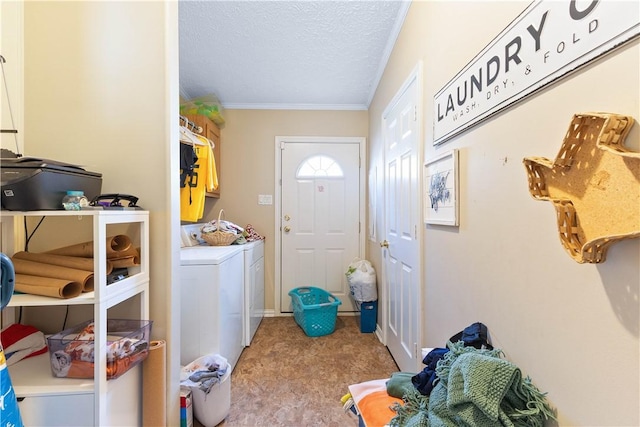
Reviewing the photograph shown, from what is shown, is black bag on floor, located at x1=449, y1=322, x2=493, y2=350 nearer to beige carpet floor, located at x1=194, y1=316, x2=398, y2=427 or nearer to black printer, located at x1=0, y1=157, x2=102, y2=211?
beige carpet floor, located at x1=194, y1=316, x2=398, y2=427

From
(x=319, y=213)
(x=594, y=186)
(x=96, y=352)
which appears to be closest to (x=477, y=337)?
(x=594, y=186)

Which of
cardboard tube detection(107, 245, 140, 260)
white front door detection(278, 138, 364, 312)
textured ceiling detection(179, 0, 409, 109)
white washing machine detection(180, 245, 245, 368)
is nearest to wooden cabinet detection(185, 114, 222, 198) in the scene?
textured ceiling detection(179, 0, 409, 109)

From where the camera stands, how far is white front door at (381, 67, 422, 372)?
1.68 meters

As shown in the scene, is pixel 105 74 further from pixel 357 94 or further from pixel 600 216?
pixel 357 94

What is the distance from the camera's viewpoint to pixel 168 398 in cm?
128

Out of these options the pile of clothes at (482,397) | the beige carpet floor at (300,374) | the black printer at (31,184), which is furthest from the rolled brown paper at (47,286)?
the pile of clothes at (482,397)

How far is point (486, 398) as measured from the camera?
676mm

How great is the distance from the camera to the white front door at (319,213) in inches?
130

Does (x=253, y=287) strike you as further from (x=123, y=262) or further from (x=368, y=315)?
(x=123, y=262)

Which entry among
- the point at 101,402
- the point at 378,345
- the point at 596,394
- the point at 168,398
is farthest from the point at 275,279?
the point at 596,394

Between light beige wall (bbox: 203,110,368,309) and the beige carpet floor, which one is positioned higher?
light beige wall (bbox: 203,110,368,309)

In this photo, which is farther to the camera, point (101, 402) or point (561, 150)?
point (101, 402)

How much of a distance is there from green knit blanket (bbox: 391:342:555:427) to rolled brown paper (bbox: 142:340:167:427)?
107 centimetres

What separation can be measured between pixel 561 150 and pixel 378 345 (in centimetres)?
232
